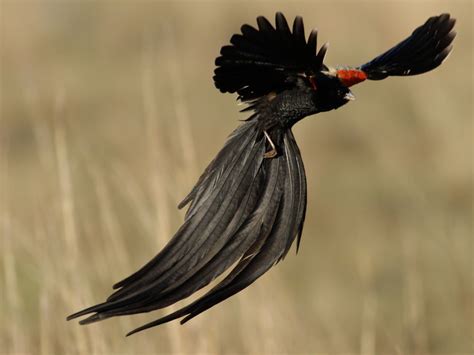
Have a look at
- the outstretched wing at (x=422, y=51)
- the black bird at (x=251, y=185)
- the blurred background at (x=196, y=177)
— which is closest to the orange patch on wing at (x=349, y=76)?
the black bird at (x=251, y=185)

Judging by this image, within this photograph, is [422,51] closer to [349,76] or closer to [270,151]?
[349,76]

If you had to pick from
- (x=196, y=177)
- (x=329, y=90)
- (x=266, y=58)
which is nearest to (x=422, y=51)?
(x=329, y=90)

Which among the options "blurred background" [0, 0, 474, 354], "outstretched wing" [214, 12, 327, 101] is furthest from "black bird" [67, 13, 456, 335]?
"blurred background" [0, 0, 474, 354]

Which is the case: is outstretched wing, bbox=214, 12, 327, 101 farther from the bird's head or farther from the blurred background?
the blurred background

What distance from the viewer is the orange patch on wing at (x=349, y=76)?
227 centimetres

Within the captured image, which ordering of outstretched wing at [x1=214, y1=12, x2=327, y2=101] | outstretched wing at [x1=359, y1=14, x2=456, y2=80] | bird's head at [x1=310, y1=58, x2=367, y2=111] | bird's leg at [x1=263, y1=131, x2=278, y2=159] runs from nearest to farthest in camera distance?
outstretched wing at [x1=214, y1=12, x2=327, y2=101]
bird's head at [x1=310, y1=58, x2=367, y2=111]
bird's leg at [x1=263, y1=131, x2=278, y2=159]
outstretched wing at [x1=359, y1=14, x2=456, y2=80]

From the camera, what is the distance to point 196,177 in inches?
150

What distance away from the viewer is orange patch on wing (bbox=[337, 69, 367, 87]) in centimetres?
227

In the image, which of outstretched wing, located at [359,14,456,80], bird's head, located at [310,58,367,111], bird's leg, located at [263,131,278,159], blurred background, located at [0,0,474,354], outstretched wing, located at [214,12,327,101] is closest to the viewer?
outstretched wing, located at [214,12,327,101]

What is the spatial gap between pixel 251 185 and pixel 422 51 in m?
0.64

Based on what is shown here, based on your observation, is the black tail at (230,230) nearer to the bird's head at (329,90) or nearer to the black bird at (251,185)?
the black bird at (251,185)

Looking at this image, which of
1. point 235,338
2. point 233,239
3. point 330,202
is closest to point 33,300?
point 235,338

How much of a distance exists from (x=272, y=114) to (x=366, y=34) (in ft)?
26.8

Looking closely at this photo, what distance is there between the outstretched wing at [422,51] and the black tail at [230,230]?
0.39m
